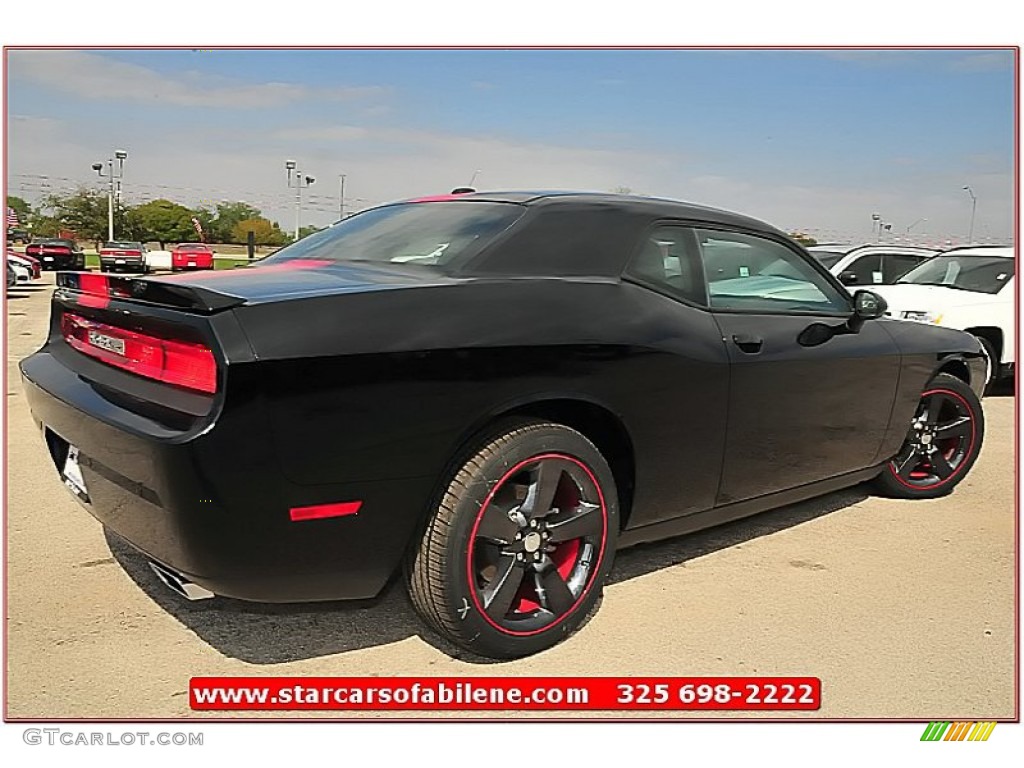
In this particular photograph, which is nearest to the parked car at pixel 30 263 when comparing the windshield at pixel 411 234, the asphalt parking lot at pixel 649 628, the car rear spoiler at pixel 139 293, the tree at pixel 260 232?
the tree at pixel 260 232

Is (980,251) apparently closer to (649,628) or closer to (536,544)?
(649,628)

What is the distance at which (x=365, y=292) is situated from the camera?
254 centimetres

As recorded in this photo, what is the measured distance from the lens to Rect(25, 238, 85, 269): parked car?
52.1ft

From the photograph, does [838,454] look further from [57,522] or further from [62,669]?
[57,522]

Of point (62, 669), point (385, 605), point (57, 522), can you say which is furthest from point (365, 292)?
point (57, 522)

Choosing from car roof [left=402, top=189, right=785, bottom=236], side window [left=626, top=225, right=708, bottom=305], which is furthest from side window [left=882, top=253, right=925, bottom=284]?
side window [left=626, top=225, right=708, bottom=305]

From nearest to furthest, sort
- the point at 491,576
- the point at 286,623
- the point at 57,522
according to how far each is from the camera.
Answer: the point at 491,576
the point at 286,623
the point at 57,522

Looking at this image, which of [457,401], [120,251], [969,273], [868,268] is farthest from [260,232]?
[868,268]

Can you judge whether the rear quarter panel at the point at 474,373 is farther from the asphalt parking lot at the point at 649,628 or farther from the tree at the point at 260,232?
the tree at the point at 260,232

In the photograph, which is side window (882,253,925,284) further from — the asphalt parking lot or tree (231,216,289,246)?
tree (231,216,289,246)

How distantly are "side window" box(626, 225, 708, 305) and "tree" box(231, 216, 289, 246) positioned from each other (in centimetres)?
193

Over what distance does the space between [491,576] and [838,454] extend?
190 cm

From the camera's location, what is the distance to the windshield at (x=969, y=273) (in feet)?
27.0

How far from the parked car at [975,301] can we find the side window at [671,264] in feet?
16.7
